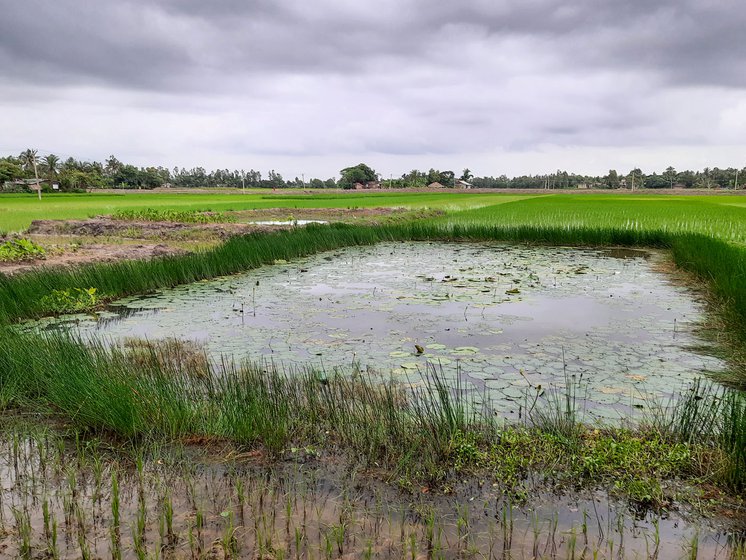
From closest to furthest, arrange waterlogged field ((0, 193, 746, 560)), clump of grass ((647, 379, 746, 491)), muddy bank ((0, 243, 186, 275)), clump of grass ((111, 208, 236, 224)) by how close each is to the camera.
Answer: waterlogged field ((0, 193, 746, 560)) < clump of grass ((647, 379, 746, 491)) < muddy bank ((0, 243, 186, 275)) < clump of grass ((111, 208, 236, 224))

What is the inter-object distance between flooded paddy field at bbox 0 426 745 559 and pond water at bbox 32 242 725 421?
45.6 inches

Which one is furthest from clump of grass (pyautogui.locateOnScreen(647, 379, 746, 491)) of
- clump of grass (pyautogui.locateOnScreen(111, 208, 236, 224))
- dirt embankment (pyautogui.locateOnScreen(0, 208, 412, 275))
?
clump of grass (pyautogui.locateOnScreen(111, 208, 236, 224))

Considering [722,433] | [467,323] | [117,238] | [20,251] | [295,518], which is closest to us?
[295,518]

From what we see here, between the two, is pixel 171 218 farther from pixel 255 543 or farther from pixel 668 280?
pixel 255 543

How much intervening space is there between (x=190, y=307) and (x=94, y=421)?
379 cm

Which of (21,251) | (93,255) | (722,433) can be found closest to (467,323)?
(722,433)

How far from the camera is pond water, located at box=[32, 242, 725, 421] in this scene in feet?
14.3

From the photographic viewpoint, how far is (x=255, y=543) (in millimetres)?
2299

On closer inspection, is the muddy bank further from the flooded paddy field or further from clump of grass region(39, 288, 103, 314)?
the flooded paddy field

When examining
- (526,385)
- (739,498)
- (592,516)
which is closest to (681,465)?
(739,498)

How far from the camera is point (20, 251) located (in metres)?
9.88

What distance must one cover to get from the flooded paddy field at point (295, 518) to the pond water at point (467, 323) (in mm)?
1158

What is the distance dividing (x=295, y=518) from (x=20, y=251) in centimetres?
986

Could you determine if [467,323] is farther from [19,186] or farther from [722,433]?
[19,186]
